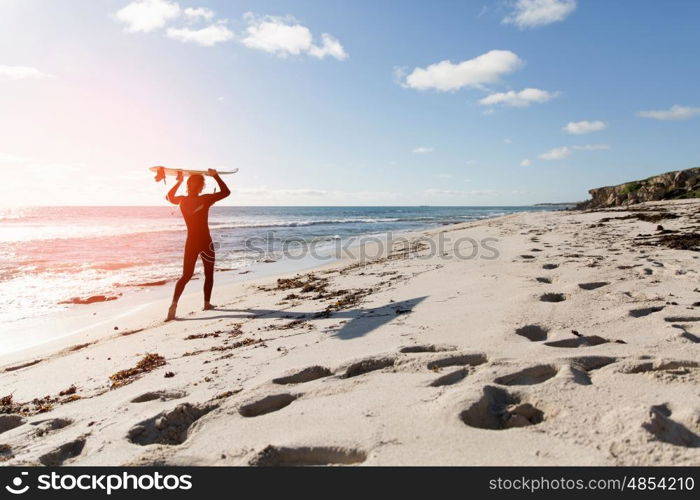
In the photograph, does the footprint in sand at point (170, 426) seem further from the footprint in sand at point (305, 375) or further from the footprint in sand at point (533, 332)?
the footprint in sand at point (533, 332)

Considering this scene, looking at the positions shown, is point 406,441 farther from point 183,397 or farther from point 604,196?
point 604,196

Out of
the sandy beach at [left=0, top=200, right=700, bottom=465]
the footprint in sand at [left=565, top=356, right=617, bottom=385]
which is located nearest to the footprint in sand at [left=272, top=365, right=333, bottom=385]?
the sandy beach at [left=0, top=200, right=700, bottom=465]

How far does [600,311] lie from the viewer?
409 cm

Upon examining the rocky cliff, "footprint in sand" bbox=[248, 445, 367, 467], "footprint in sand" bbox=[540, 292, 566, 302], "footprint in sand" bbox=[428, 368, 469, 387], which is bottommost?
"footprint in sand" bbox=[248, 445, 367, 467]

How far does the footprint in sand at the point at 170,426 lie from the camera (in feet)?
8.11

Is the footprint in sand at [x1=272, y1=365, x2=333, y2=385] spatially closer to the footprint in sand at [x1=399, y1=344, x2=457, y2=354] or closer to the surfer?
the footprint in sand at [x1=399, y1=344, x2=457, y2=354]

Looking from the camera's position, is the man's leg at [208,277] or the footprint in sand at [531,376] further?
the man's leg at [208,277]

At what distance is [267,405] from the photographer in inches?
109

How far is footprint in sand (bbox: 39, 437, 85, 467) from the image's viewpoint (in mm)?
2303

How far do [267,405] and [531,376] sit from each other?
180 centimetres

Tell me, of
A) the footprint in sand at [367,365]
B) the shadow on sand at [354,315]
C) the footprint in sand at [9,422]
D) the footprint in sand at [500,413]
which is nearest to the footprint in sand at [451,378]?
the footprint in sand at [500,413]

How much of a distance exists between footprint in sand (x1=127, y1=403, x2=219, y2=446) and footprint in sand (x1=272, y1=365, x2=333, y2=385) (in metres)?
0.53

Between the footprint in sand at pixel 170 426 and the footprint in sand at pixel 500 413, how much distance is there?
65.2 inches
